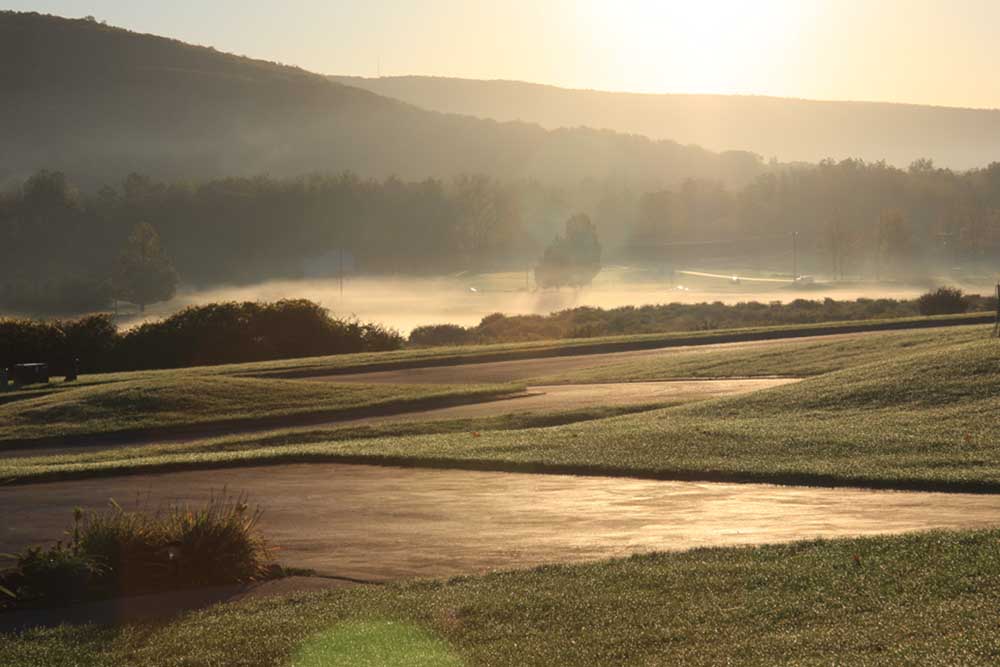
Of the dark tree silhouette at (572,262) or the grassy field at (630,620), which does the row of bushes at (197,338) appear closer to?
the grassy field at (630,620)

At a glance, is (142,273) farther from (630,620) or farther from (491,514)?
(630,620)

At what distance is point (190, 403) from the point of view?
28.5 metres

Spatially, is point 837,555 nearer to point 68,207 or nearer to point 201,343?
point 201,343

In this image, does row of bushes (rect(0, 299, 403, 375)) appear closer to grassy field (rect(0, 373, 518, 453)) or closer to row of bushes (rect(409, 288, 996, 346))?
row of bushes (rect(409, 288, 996, 346))

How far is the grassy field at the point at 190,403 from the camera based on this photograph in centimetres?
2669

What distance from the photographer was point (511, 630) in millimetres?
8984

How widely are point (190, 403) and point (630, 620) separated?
2069 cm

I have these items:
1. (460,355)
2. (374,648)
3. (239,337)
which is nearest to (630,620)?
(374,648)

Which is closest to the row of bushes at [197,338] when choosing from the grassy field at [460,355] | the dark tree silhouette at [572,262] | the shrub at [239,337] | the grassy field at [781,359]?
the shrub at [239,337]

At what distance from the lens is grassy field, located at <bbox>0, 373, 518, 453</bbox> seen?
26.7 metres

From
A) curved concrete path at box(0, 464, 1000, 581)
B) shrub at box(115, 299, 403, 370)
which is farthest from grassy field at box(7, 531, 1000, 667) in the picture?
shrub at box(115, 299, 403, 370)

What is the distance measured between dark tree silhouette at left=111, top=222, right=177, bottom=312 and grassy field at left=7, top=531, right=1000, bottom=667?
112718mm

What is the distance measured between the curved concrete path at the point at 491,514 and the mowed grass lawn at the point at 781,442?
28.1 inches

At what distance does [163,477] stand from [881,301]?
190 feet
